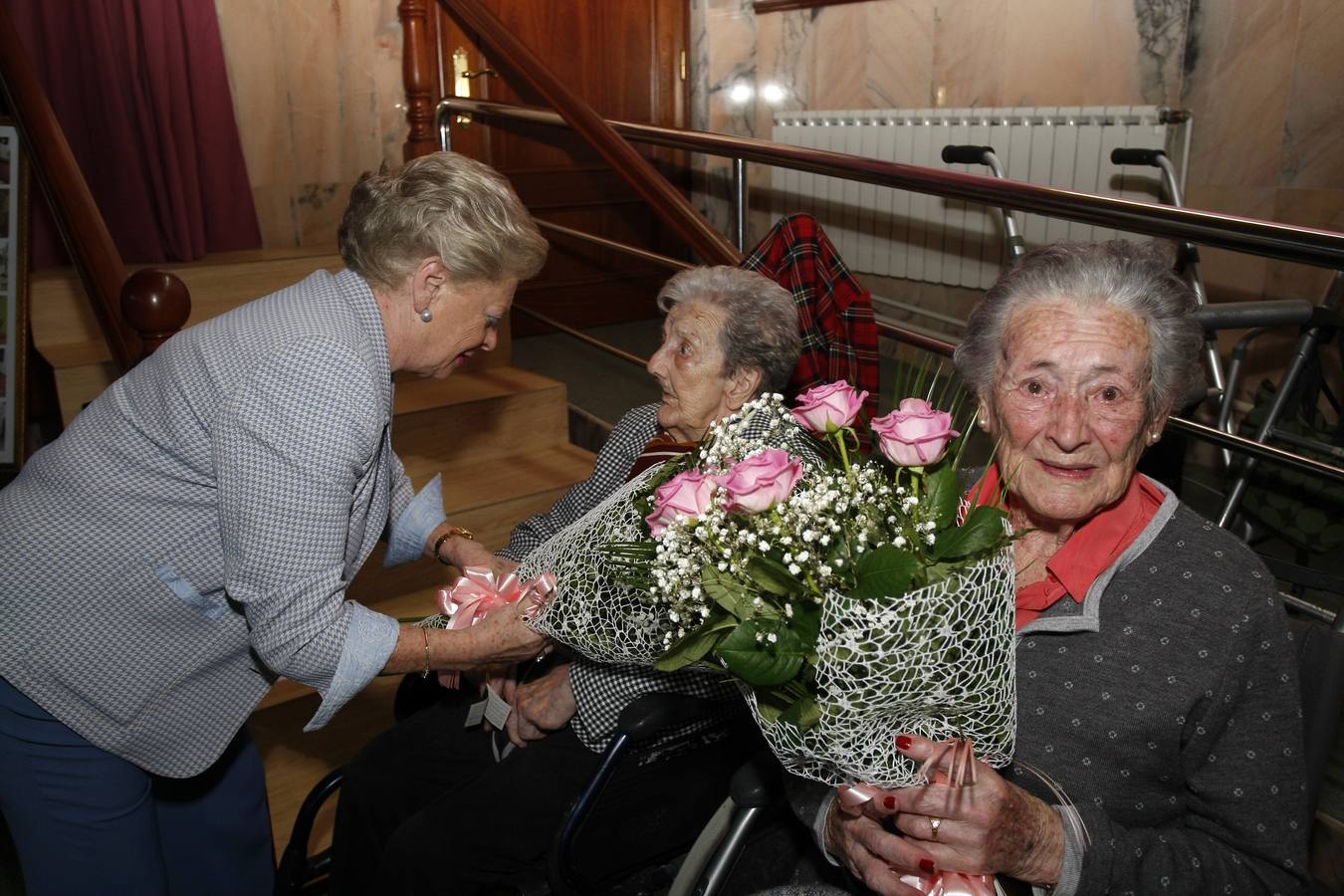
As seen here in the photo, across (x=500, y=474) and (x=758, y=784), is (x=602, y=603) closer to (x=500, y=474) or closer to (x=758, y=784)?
(x=758, y=784)

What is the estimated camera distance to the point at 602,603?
1329mm

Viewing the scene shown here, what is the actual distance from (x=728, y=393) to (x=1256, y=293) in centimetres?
282

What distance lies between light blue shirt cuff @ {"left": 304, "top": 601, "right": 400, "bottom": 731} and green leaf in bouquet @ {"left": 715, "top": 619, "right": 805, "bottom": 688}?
665 mm

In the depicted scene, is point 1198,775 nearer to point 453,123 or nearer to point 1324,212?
point 1324,212

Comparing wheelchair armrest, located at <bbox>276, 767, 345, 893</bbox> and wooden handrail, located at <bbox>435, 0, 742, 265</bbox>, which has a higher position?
wooden handrail, located at <bbox>435, 0, 742, 265</bbox>

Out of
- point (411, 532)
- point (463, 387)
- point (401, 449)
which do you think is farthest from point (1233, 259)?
point (411, 532)

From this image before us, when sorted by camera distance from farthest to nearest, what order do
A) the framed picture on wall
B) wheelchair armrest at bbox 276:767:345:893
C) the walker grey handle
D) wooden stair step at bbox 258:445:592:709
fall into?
the framed picture on wall < wooden stair step at bbox 258:445:592:709 < the walker grey handle < wheelchair armrest at bbox 276:767:345:893

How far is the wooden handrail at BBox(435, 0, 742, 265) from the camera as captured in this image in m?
2.60

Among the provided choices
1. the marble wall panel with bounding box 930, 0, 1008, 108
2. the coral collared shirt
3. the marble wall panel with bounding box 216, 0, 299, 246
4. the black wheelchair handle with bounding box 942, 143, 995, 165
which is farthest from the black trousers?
the marble wall panel with bounding box 930, 0, 1008, 108

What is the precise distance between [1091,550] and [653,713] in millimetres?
654

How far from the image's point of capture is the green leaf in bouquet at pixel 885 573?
0.88 metres

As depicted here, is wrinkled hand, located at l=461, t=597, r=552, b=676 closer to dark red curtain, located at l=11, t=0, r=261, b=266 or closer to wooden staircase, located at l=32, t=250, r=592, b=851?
wooden staircase, located at l=32, t=250, r=592, b=851

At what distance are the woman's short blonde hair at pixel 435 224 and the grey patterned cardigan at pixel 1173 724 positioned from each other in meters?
0.86

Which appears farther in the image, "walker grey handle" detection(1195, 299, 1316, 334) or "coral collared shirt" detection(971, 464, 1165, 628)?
"walker grey handle" detection(1195, 299, 1316, 334)
